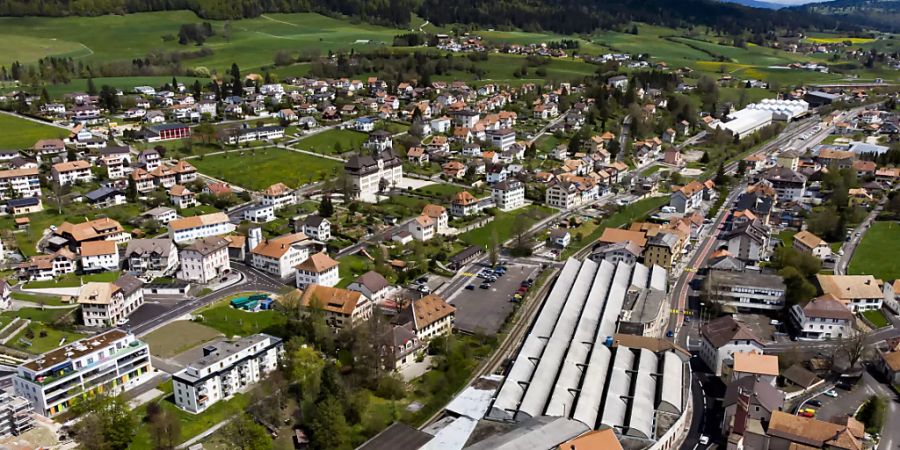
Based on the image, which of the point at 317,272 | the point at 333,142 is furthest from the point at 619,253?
the point at 333,142

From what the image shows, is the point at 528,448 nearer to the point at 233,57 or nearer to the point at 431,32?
the point at 233,57

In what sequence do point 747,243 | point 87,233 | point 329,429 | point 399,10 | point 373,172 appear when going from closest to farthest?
1. point 329,429
2. point 87,233
3. point 747,243
4. point 373,172
5. point 399,10

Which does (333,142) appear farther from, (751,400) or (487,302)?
(751,400)

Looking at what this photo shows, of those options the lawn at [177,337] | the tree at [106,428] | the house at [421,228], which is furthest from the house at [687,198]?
the tree at [106,428]

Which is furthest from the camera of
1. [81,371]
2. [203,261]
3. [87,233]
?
[87,233]

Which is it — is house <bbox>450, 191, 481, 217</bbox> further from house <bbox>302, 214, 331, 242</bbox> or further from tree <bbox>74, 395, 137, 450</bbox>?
tree <bbox>74, 395, 137, 450</bbox>

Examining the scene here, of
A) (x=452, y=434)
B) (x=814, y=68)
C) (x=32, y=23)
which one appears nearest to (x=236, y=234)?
(x=452, y=434)

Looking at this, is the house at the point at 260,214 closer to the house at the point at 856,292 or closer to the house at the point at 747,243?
the house at the point at 747,243
